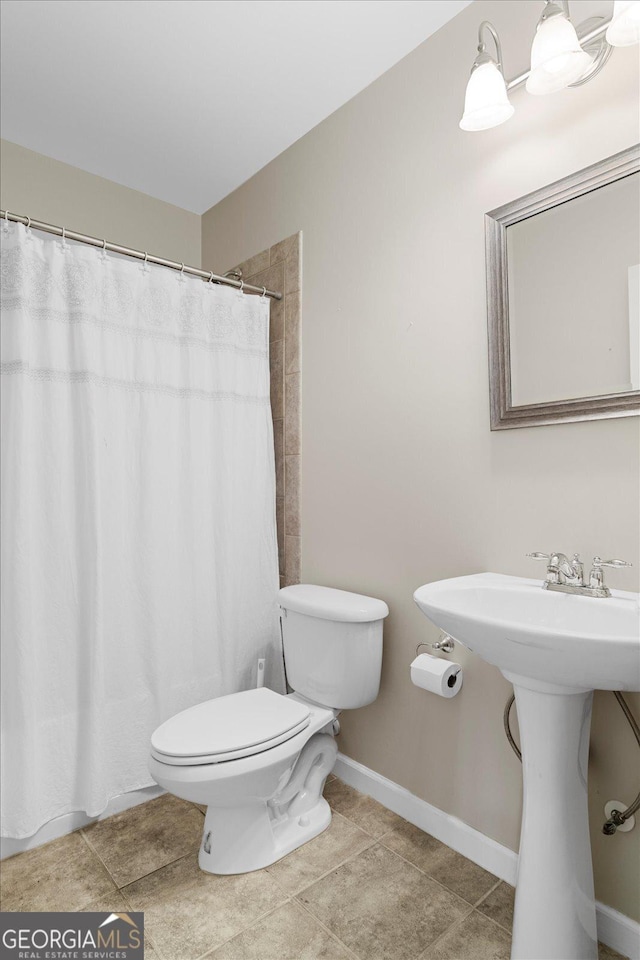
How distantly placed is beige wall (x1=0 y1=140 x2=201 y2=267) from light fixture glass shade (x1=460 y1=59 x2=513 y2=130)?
58.1 inches

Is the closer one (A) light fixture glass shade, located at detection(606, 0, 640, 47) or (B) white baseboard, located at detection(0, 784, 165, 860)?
(A) light fixture glass shade, located at detection(606, 0, 640, 47)

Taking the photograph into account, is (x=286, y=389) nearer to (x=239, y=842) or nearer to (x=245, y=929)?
(x=239, y=842)

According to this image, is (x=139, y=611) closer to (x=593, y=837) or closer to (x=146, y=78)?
(x=593, y=837)

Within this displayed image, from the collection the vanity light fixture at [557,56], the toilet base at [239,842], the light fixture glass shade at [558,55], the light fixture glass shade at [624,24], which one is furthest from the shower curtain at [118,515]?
the light fixture glass shade at [624,24]

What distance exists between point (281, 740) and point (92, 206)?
2306mm

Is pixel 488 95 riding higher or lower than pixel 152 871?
higher

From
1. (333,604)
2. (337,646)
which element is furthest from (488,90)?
(337,646)

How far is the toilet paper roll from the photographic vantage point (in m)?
1.51

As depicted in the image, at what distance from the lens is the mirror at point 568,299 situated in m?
1.27

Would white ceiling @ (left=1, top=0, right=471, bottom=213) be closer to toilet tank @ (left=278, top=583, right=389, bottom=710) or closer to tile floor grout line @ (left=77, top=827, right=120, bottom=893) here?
toilet tank @ (left=278, top=583, right=389, bottom=710)

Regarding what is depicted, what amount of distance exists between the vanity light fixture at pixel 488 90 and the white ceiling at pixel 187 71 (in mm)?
402

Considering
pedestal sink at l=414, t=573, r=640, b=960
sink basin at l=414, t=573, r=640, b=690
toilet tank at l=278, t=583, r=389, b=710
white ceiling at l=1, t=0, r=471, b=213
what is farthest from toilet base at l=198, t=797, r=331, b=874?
white ceiling at l=1, t=0, r=471, b=213

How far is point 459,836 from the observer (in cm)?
161

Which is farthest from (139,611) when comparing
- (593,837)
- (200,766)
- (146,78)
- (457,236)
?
(146,78)
